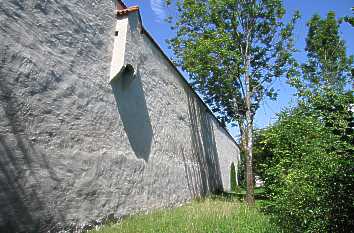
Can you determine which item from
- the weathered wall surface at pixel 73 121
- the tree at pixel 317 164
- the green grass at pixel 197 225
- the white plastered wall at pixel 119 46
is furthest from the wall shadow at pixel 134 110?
the tree at pixel 317 164

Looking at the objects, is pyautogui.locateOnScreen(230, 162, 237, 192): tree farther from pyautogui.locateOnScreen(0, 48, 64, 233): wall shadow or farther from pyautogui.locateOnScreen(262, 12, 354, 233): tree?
pyautogui.locateOnScreen(0, 48, 64, 233): wall shadow

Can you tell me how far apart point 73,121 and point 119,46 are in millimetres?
2493

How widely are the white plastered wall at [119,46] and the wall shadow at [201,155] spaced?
5715 mm

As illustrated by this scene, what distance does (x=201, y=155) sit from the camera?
49.5 feet

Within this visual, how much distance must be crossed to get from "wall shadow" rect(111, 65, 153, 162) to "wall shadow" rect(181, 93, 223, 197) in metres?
3.65

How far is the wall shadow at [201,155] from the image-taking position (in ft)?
44.5

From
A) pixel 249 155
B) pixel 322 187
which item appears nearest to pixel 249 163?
pixel 249 155

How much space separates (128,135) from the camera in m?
7.74

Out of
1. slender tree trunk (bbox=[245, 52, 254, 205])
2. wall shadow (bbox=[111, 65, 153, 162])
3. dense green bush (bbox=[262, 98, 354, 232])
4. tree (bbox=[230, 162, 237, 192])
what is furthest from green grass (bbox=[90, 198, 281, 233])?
tree (bbox=[230, 162, 237, 192])

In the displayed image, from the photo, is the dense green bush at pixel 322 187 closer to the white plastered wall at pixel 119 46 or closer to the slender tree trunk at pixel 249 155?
the white plastered wall at pixel 119 46

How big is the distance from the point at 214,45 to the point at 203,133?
4.42m

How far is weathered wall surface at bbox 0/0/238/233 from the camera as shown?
4.61 m

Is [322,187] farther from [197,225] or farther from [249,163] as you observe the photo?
[249,163]

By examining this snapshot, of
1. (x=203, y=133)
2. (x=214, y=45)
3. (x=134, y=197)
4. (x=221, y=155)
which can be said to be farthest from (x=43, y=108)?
(x=221, y=155)
